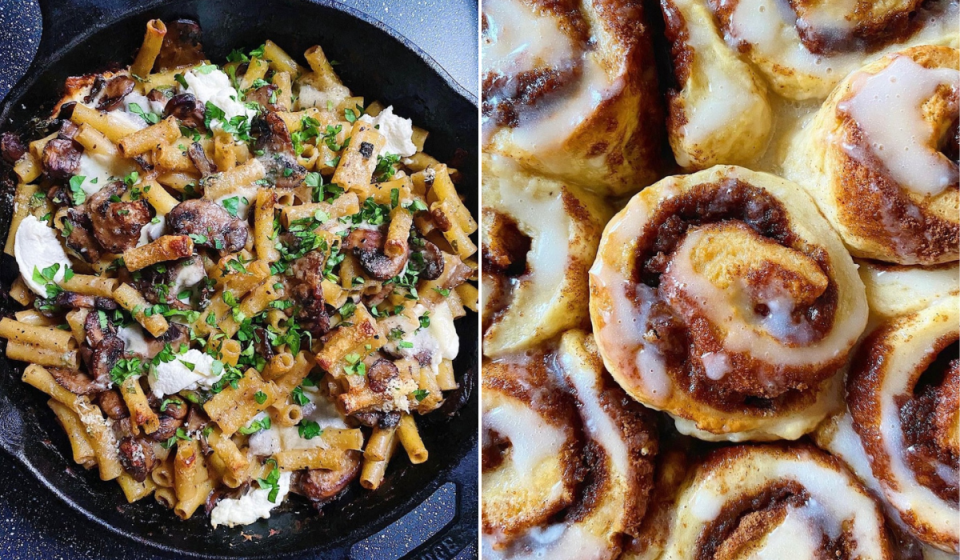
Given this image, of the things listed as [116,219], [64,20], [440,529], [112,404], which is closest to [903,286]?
[440,529]

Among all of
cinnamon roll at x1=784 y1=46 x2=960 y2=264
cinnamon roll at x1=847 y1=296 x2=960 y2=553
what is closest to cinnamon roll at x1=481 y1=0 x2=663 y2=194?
cinnamon roll at x1=784 y1=46 x2=960 y2=264

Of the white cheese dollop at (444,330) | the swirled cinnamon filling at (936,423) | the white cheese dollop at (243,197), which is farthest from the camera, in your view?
the white cheese dollop at (444,330)

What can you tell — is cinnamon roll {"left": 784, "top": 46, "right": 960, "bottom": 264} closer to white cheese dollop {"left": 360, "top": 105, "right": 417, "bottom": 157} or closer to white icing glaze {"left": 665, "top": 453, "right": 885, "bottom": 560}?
white icing glaze {"left": 665, "top": 453, "right": 885, "bottom": 560}

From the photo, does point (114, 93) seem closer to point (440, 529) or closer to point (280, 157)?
point (280, 157)

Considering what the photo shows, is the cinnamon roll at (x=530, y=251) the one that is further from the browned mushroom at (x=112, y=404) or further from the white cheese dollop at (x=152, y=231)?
the browned mushroom at (x=112, y=404)

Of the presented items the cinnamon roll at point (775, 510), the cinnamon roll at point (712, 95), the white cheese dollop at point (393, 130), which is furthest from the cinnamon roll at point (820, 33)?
the white cheese dollop at point (393, 130)

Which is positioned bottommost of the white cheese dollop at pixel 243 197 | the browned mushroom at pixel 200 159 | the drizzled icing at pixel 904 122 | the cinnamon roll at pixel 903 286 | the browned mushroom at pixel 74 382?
the browned mushroom at pixel 74 382
